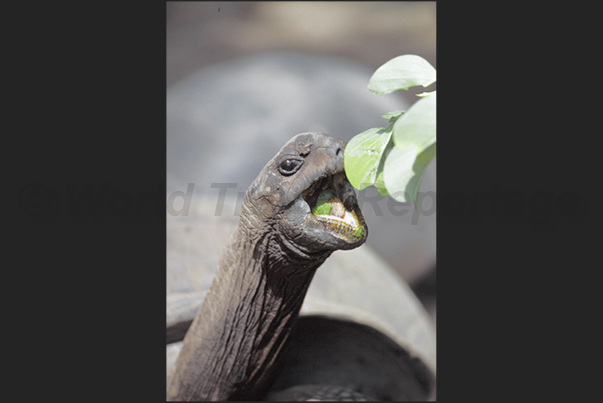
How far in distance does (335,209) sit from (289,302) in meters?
0.27

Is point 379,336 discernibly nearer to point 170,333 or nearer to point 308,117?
point 170,333

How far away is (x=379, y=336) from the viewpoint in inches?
59.6

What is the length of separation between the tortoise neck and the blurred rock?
2.51 feet

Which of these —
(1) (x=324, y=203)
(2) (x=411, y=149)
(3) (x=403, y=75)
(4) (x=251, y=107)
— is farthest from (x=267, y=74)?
(2) (x=411, y=149)

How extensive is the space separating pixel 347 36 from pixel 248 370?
4.66ft

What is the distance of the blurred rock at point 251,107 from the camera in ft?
6.22

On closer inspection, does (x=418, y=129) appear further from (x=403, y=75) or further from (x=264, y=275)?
(x=264, y=275)

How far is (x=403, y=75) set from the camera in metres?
0.77

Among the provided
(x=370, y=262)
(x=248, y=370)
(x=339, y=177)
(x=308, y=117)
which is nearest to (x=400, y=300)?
(x=370, y=262)

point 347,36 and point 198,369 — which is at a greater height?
point 347,36

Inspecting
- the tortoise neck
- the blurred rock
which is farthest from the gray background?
the tortoise neck

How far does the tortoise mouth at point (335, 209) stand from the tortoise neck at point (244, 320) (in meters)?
0.10

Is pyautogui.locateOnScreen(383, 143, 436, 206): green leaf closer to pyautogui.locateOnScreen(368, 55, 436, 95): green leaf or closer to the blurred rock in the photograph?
pyautogui.locateOnScreen(368, 55, 436, 95): green leaf

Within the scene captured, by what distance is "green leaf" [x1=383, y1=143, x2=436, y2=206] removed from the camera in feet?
2.19
